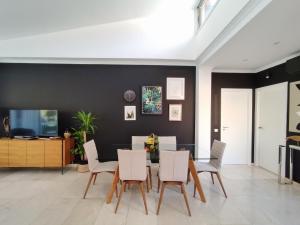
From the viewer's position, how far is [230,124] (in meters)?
5.23

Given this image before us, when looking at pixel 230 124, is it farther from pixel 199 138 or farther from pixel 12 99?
pixel 12 99

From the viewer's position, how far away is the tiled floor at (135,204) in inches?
98.8

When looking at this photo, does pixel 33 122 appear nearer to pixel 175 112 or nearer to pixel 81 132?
pixel 81 132

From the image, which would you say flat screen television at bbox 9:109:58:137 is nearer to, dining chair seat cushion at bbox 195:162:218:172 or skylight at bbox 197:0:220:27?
dining chair seat cushion at bbox 195:162:218:172

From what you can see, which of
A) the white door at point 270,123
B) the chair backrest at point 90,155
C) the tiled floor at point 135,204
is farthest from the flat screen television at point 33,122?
the white door at point 270,123

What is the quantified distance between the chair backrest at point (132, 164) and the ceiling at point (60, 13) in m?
2.80

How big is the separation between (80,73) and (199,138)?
135 inches

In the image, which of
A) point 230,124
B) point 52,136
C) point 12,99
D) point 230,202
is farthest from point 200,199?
point 12,99

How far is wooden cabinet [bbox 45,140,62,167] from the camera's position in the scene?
430 cm

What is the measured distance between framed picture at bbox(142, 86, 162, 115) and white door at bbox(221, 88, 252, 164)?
67.9 inches

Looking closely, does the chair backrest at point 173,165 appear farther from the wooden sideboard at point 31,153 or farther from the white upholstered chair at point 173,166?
the wooden sideboard at point 31,153

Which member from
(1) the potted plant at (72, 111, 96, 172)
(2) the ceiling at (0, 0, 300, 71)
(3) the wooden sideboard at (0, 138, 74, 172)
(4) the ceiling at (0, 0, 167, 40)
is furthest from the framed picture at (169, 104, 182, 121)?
(3) the wooden sideboard at (0, 138, 74, 172)

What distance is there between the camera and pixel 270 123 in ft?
15.3

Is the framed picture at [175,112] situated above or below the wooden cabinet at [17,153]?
above
